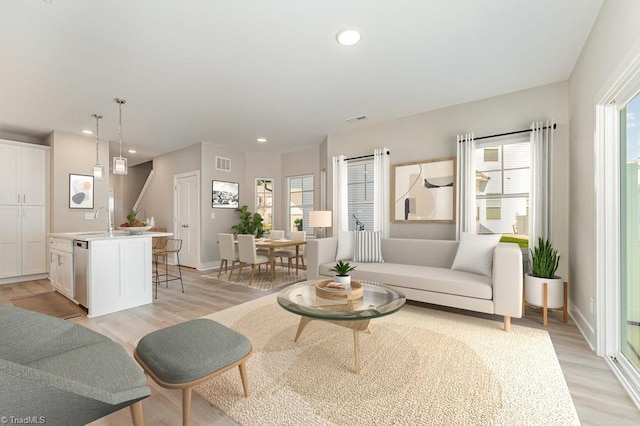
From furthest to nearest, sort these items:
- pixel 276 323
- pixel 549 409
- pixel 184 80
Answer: pixel 184 80 < pixel 276 323 < pixel 549 409

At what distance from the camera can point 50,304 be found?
3.49 meters

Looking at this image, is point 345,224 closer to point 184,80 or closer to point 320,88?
point 320,88

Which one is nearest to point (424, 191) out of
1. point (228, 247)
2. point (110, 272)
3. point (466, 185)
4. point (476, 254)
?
point (466, 185)

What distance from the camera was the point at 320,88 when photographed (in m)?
3.35

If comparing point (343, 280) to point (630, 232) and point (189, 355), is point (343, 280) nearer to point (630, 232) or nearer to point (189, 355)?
point (189, 355)

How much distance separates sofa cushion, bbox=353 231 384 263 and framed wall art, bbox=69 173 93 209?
516 cm

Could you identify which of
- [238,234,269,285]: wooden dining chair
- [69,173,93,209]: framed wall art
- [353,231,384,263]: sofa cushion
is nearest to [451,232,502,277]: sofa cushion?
[353,231,384,263]: sofa cushion

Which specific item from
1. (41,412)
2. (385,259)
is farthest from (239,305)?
(41,412)

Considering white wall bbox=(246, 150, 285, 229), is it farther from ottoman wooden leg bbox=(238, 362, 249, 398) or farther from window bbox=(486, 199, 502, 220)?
ottoman wooden leg bbox=(238, 362, 249, 398)

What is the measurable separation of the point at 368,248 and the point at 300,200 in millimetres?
2922

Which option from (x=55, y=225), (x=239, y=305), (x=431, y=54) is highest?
(x=431, y=54)

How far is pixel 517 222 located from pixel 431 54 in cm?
232

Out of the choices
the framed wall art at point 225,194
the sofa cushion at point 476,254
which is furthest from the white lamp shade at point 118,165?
the sofa cushion at point 476,254

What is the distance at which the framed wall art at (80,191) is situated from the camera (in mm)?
5109
